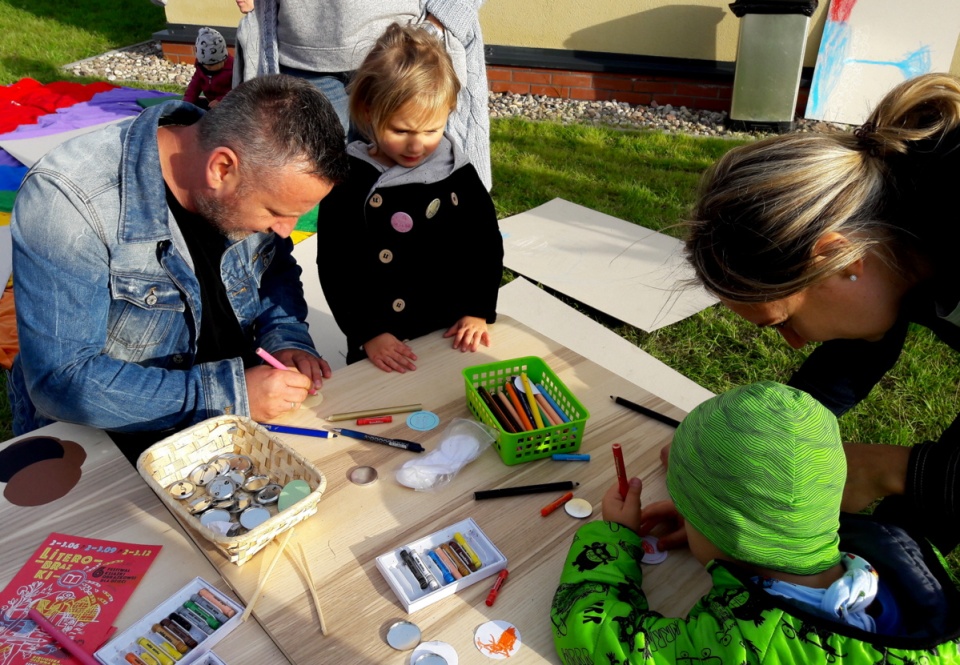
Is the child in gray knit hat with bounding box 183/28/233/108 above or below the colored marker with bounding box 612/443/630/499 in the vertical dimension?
above

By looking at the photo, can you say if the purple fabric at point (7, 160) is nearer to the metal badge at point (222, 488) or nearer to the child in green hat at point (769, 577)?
the metal badge at point (222, 488)

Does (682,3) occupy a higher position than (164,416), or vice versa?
(682,3)

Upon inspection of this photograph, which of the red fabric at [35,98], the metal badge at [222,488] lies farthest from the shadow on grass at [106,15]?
the metal badge at [222,488]

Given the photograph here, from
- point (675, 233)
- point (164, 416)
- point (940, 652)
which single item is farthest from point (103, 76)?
point (940, 652)

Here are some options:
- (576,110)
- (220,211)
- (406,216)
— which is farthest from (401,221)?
(576,110)

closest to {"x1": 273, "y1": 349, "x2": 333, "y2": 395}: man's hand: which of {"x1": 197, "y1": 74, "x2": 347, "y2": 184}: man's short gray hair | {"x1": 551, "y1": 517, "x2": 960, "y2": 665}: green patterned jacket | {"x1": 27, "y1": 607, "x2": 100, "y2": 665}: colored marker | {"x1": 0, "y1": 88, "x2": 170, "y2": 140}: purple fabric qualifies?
{"x1": 197, "y1": 74, "x2": 347, "y2": 184}: man's short gray hair

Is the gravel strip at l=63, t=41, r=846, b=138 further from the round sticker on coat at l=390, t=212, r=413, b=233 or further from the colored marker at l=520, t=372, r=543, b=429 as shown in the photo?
the colored marker at l=520, t=372, r=543, b=429

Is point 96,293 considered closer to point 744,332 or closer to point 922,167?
point 922,167

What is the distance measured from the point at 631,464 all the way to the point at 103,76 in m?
7.00

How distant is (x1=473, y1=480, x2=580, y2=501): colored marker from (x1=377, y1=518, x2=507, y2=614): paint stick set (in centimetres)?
8

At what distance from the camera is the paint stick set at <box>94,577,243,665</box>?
3.51ft

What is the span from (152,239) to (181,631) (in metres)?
0.82

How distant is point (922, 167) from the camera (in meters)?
1.20

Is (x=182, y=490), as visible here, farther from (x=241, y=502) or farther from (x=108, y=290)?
(x=108, y=290)
